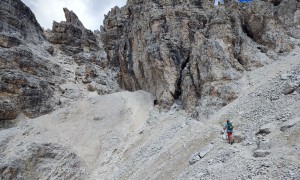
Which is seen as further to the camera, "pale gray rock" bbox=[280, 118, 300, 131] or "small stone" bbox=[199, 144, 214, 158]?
"small stone" bbox=[199, 144, 214, 158]

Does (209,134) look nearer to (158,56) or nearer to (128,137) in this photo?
(128,137)

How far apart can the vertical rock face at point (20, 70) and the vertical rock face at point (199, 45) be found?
1017 cm

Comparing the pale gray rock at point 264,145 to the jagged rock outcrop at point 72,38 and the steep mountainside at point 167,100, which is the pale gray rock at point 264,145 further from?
the jagged rock outcrop at point 72,38

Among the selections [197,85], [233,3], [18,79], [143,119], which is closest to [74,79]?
[18,79]

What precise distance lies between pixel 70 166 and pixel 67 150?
5.94 ft

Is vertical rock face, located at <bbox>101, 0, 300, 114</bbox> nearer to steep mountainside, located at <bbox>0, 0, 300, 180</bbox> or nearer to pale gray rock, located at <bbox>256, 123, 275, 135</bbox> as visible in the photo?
steep mountainside, located at <bbox>0, 0, 300, 180</bbox>

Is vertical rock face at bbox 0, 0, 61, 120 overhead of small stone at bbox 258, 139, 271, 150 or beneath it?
Answer: overhead

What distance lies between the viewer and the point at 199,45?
26.8m

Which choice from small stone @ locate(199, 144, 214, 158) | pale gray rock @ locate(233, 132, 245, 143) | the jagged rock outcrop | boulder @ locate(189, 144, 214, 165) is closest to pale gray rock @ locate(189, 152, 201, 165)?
boulder @ locate(189, 144, 214, 165)

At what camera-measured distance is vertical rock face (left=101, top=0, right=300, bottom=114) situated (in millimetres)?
24969

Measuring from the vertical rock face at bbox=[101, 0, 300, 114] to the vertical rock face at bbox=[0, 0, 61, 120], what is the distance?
400 inches

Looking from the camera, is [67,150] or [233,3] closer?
[67,150]

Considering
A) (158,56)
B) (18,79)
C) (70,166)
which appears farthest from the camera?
(18,79)

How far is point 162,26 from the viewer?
105 feet
